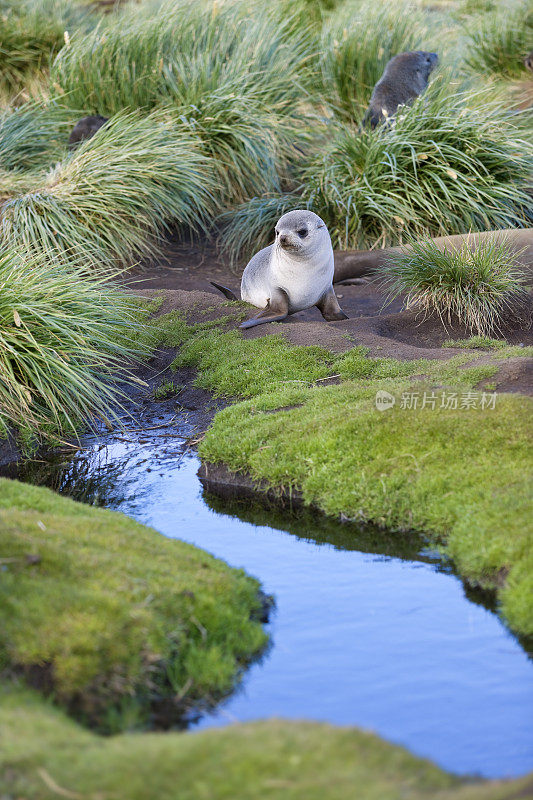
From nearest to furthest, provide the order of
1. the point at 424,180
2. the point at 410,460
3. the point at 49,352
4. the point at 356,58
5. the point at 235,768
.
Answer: the point at 235,768, the point at 410,460, the point at 49,352, the point at 424,180, the point at 356,58

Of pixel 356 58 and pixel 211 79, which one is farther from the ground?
pixel 211 79

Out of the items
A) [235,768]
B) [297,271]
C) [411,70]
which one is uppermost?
[235,768]

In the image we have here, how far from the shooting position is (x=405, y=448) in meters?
4.93

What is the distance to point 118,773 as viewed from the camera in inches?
94.2

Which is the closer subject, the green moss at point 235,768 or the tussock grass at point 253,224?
the green moss at point 235,768

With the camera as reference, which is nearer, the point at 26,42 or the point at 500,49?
the point at 26,42

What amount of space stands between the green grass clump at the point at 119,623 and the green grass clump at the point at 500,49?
13.1 m

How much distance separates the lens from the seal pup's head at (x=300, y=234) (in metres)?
7.03

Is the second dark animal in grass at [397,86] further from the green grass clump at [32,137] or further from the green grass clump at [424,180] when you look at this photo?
the green grass clump at [32,137]

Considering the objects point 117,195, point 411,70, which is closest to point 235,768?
point 117,195

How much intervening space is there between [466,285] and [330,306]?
1.20 metres

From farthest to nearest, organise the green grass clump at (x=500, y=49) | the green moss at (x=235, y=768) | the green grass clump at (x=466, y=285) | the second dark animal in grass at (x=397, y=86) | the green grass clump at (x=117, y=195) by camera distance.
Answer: the green grass clump at (x=500, y=49), the second dark animal in grass at (x=397, y=86), the green grass clump at (x=117, y=195), the green grass clump at (x=466, y=285), the green moss at (x=235, y=768)

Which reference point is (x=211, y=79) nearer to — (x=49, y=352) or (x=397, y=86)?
(x=397, y=86)

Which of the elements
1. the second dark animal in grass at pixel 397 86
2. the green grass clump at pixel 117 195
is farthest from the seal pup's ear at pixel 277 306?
the second dark animal in grass at pixel 397 86
